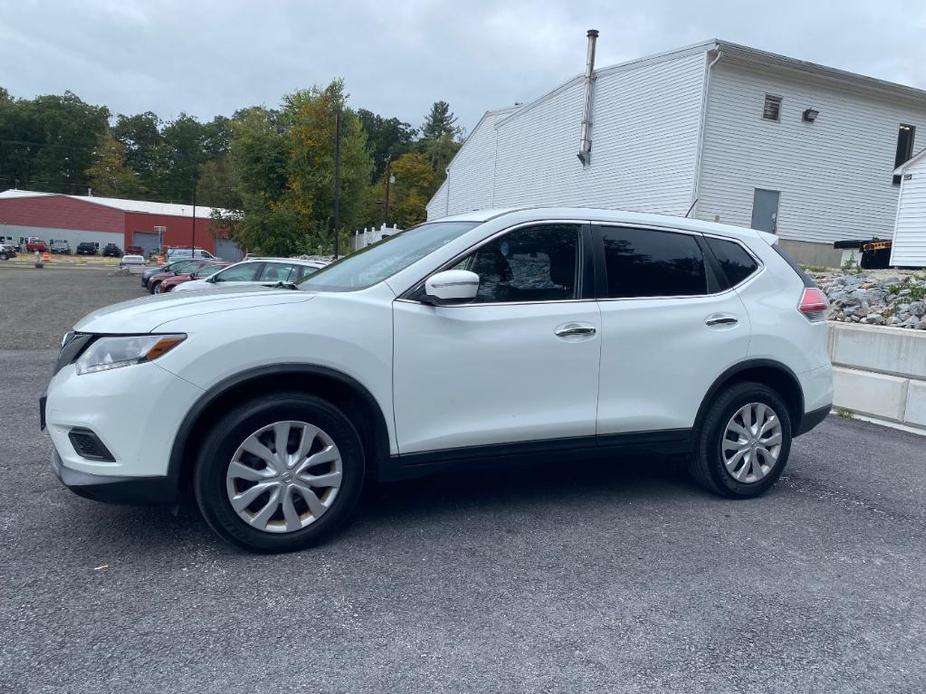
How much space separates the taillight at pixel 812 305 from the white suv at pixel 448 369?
0.05ft

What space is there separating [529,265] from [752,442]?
1.95 metres

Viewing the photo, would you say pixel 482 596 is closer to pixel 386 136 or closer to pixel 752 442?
pixel 752 442

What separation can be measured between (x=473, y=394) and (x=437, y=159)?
275 ft

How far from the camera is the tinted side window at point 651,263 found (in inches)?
177

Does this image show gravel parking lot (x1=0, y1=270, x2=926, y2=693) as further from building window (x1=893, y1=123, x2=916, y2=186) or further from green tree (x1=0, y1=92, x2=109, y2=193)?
green tree (x1=0, y1=92, x2=109, y2=193)

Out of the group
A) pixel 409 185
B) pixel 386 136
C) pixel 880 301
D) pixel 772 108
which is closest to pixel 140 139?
pixel 386 136

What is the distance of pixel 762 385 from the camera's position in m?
4.92

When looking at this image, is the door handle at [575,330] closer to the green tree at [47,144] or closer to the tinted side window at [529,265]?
the tinted side window at [529,265]

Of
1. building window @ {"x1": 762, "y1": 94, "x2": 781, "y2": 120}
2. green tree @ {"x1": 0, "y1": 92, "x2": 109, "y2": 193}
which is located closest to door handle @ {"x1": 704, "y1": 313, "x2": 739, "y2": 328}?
building window @ {"x1": 762, "y1": 94, "x2": 781, "y2": 120}

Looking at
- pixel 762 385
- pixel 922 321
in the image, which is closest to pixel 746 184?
pixel 922 321

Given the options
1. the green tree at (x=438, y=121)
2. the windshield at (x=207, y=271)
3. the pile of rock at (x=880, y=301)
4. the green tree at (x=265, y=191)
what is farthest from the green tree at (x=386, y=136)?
the pile of rock at (x=880, y=301)

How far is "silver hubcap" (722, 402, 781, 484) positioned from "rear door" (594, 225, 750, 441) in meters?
0.35

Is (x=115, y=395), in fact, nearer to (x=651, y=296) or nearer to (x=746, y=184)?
(x=651, y=296)

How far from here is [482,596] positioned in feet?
11.1
